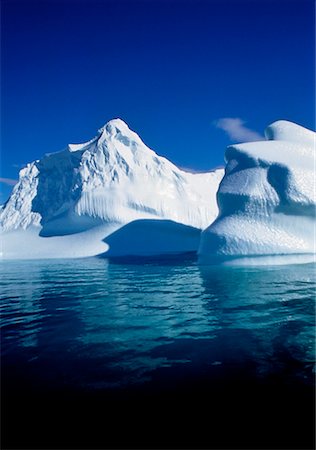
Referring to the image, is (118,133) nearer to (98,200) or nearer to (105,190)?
(105,190)

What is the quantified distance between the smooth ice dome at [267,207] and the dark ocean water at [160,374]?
8402 millimetres

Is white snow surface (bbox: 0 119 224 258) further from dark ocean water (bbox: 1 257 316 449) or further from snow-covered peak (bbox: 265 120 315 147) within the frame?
dark ocean water (bbox: 1 257 316 449)

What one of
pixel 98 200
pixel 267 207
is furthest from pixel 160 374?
pixel 98 200

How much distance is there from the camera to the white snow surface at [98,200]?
1118 inches

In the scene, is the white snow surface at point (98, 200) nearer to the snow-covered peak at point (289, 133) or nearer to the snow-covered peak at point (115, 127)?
the snow-covered peak at point (115, 127)

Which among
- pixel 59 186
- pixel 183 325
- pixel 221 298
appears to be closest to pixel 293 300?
pixel 221 298

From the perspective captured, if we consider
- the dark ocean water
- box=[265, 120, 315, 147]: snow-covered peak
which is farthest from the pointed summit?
the dark ocean water

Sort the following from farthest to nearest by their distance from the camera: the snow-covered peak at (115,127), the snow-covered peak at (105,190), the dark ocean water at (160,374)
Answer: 1. the snow-covered peak at (115,127)
2. the snow-covered peak at (105,190)
3. the dark ocean water at (160,374)

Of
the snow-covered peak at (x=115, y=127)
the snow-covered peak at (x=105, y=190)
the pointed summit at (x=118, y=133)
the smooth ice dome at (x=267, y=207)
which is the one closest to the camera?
the smooth ice dome at (x=267, y=207)

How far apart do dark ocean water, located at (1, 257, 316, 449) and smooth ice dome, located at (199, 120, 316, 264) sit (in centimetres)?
840

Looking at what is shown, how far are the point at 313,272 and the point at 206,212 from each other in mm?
22598

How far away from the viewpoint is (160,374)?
13.2 feet

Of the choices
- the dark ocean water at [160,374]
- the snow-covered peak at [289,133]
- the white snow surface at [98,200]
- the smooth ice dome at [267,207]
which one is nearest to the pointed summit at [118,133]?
the white snow surface at [98,200]

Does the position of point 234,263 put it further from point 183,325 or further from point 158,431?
point 158,431
